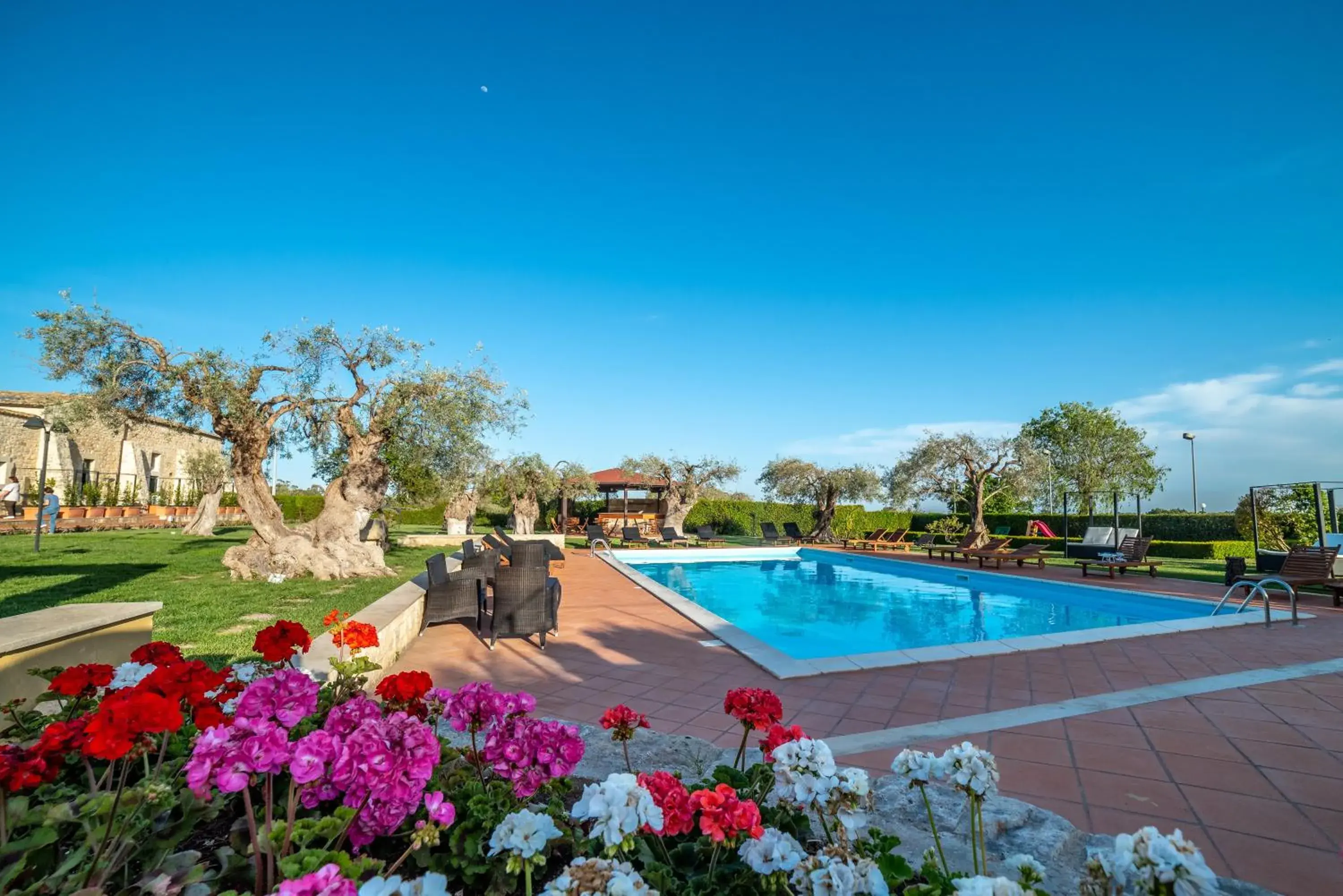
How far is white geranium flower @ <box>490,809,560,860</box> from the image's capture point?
1104 millimetres

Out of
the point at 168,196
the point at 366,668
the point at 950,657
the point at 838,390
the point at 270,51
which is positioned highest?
the point at 270,51

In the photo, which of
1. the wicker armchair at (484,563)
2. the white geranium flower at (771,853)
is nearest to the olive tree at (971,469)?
the wicker armchair at (484,563)

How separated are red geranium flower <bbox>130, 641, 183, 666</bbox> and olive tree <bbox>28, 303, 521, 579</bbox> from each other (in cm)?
813

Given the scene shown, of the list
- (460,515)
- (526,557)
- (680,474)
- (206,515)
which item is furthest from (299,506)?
(526,557)

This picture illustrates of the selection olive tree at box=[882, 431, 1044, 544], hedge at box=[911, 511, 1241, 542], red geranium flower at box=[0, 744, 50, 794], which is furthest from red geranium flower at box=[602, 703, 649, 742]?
hedge at box=[911, 511, 1241, 542]

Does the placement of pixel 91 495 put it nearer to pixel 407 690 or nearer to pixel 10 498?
pixel 10 498

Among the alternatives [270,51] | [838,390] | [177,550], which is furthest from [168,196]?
[838,390]

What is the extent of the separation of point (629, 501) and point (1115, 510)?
709 inches

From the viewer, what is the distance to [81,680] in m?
1.64

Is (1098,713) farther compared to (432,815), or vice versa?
(1098,713)

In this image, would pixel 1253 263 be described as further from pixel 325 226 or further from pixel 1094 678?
pixel 325 226

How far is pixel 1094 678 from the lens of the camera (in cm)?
442

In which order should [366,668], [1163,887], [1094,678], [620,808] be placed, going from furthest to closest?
[1094,678] < [366,668] < [620,808] < [1163,887]

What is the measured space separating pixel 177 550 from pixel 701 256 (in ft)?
47.5
